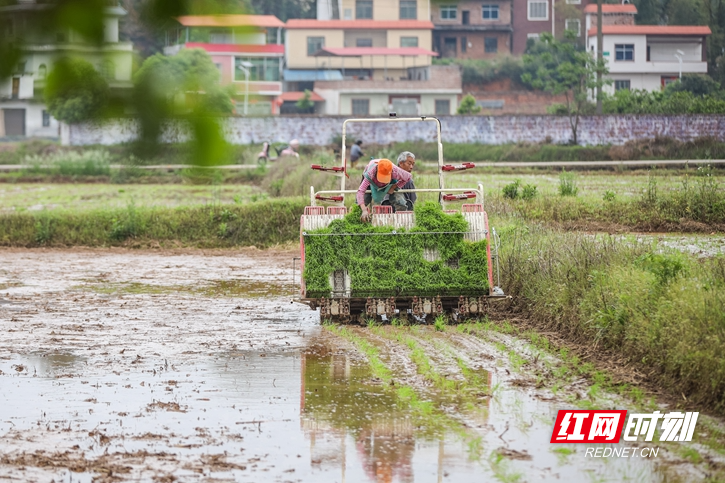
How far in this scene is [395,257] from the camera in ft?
37.1

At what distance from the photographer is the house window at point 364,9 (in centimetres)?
387

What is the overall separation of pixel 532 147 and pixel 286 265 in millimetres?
23514

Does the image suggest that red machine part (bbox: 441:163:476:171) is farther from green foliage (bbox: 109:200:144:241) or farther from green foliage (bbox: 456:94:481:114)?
green foliage (bbox: 456:94:481:114)

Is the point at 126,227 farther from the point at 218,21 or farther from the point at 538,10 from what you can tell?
the point at 218,21

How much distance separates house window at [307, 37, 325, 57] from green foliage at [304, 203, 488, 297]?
5.62 m

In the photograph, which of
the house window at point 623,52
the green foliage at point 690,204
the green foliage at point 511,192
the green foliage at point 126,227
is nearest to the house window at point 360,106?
the house window at point 623,52

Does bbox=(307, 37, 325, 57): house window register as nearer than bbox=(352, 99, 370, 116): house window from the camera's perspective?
Yes

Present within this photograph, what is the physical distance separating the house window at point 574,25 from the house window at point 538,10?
87 mm

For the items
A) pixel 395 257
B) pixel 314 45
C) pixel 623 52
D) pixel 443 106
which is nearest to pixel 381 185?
pixel 395 257

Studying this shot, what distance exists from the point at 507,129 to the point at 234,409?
3478 centimetres

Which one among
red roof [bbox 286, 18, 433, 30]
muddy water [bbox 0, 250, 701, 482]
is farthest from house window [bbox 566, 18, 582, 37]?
muddy water [bbox 0, 250, 701, 482]

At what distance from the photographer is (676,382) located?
780 centimetres

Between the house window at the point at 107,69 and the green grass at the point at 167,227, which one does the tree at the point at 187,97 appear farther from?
the green grass at the point at 167,227

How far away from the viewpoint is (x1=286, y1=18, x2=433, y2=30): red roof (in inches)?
130
